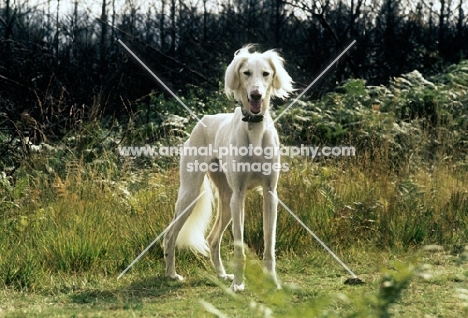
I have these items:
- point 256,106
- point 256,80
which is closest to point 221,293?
point 256,106

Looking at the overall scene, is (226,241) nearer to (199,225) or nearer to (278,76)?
(199,225)

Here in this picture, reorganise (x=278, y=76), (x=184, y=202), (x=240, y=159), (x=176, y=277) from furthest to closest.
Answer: (x=184, y=202), (x=176, y=277), (x=278, y=76), (x=240, y=159)

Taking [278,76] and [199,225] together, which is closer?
[278,76]

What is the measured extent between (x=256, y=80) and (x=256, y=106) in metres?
0.17

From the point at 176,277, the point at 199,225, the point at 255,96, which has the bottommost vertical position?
the point at 176,277

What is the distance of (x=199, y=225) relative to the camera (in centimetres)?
519

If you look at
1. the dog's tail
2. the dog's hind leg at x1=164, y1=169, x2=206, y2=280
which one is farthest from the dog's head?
the dog's tail

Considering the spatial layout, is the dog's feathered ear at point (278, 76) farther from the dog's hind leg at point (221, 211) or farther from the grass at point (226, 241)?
the grass at point (226, 241)

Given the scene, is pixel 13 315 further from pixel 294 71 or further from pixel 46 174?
pixel 294 71

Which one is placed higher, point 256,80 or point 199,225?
point 256,80

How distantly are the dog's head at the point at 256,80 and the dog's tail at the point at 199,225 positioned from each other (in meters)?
0.92

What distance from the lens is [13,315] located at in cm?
365

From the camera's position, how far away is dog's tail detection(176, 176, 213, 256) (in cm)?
513

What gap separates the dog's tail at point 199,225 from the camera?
5.13 meters
